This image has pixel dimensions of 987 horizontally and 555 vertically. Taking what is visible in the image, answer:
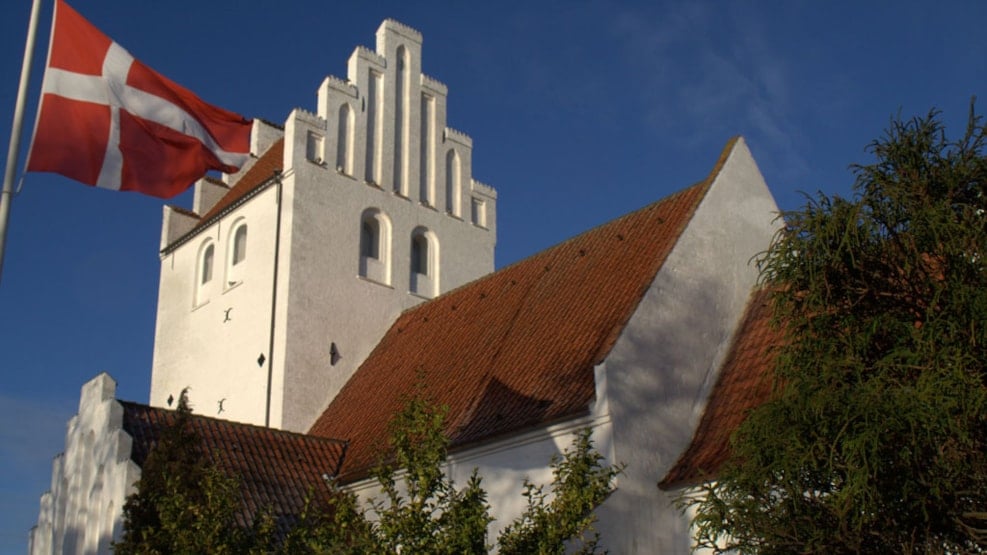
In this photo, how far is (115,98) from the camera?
37.7 feet

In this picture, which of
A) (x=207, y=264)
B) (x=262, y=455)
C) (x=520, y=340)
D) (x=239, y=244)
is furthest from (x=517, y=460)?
(x=207, y=264)

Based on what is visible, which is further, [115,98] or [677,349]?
[677,349]

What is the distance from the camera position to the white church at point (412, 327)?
1475 cm

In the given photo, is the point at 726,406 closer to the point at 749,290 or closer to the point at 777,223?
the point at 749,290

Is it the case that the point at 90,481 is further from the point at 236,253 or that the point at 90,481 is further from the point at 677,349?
the point at 677,349

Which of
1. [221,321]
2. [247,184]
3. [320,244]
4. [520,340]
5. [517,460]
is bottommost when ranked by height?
[517,460]

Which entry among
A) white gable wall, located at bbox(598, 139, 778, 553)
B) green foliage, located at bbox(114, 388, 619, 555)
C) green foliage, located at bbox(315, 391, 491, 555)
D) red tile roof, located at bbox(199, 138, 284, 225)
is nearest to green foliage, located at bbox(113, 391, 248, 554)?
green foliage, located at bbox(114, 388, 619, 555)

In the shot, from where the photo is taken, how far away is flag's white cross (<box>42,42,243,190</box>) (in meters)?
11.1

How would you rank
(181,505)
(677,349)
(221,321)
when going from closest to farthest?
(181,505), (677,349), (221,321)

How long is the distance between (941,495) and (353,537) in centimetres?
480

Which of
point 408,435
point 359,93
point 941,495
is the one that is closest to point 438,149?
point 359,93

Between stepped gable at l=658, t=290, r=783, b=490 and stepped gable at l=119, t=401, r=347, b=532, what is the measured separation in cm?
518

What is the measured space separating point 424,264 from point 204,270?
4708mm

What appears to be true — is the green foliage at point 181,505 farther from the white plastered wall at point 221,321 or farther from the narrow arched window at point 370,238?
the narrow arched window at point 370,238
